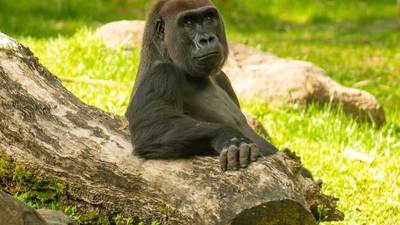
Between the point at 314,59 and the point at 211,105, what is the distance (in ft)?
24.1

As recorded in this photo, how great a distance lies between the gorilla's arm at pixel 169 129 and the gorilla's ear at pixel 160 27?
1.60 ft

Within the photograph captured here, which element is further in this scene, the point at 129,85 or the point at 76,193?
the point at 129,85

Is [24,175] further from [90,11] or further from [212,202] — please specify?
[90,11]

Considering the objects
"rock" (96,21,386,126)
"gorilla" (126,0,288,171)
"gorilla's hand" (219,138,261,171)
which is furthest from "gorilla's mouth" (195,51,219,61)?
"rock" (96,21,386,126)

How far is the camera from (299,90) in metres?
8.27

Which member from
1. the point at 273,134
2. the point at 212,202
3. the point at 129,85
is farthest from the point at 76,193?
the point at 129,85

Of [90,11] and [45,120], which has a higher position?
[45,120]

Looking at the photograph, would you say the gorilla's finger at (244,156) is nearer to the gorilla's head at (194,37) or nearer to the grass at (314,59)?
the gorilla's head at (194,37)

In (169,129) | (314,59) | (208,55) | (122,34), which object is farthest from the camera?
(314,59)

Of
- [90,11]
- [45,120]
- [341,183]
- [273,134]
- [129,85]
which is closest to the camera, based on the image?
[45,120]

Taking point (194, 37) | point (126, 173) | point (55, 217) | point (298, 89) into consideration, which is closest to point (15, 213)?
point (55, 217)

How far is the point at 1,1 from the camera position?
14.2m

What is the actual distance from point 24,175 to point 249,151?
1284 millimetres

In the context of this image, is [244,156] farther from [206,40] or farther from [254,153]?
[206,40]
